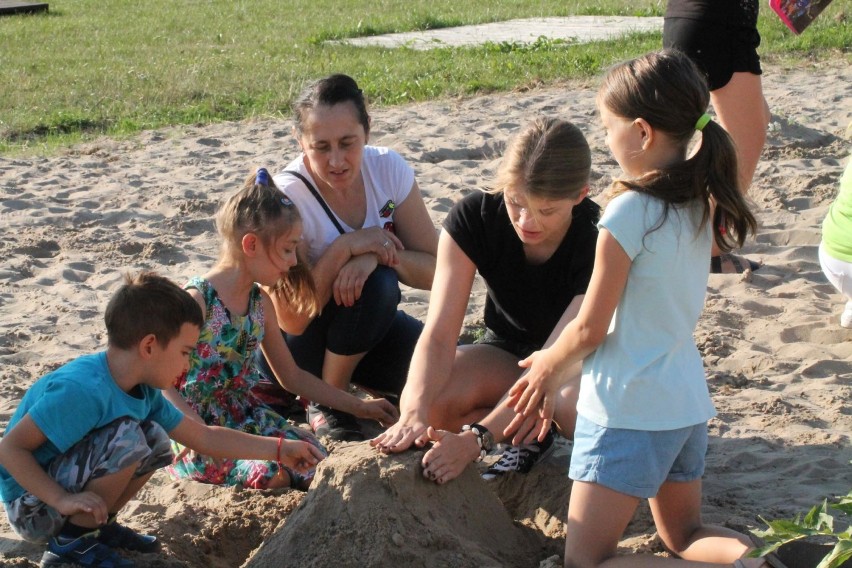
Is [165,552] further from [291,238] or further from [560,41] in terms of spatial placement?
[560,41]

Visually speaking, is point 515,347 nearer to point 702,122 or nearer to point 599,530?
point 599,530

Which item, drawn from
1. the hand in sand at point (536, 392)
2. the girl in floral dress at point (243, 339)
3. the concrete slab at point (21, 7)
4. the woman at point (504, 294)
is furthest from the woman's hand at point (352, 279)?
the concrete slab at point (21, 7)

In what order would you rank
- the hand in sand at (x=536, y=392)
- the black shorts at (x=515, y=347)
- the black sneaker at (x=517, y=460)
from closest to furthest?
the hand in sand at (x=536, y=392)
the black sneaker at (x=517, y=460)
the black shorts at (x=515, y=347)

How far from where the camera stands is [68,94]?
952cm

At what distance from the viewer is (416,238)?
428 centimetres

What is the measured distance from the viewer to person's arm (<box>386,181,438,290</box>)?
4172 millimetres

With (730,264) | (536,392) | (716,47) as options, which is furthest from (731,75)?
(536,392)

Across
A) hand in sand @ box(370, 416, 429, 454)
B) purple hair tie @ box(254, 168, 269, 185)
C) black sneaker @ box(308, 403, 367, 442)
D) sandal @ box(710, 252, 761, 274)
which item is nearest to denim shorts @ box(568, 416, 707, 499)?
hand in sand @ box(370, 416, 429, 454)

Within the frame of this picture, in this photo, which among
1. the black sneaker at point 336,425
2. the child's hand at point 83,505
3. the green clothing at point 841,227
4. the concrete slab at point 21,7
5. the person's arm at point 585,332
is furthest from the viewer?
the concrete slab at point 21,7

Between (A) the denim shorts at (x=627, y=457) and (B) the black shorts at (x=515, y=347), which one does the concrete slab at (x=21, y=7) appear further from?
(A) the denim shorts at (x=627, y=457)

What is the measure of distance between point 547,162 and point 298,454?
1139 millimetres

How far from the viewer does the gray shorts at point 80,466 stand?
2.82 meters

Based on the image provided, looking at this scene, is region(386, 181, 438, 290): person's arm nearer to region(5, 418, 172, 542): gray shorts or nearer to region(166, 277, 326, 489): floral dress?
region(166, 277, 326, 489): floral dress

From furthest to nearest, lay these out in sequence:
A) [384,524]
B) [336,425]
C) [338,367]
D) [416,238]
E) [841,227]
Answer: [841,227] < [416,238] < [338,367] < [336,425] < [384,524]
